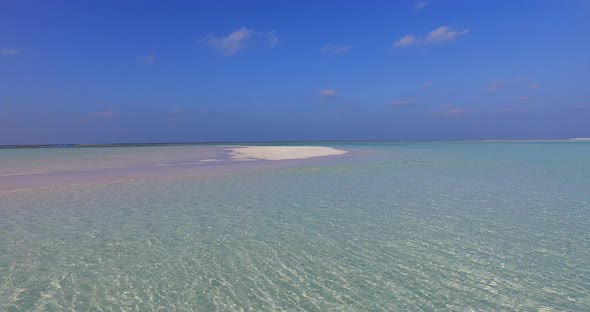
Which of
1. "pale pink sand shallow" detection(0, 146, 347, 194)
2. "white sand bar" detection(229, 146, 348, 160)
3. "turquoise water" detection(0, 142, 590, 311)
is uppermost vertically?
"white sand bar" detection(229, 146, 348, 160)

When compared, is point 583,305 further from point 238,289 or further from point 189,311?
point 189,311

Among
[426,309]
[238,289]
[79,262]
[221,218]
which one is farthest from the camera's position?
[221,218]

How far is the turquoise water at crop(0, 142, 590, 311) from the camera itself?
4262 millimetres

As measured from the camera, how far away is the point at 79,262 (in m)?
5.54

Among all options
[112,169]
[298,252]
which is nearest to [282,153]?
[112,169]

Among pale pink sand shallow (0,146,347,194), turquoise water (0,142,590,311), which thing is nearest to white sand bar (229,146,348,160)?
pale pink sand shallow (0,146,347,194)

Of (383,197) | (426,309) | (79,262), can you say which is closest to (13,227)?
(79,262)

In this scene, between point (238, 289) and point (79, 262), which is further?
point (79, 262)

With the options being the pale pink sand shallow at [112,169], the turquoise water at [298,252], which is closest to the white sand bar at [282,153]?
the pale pink sand shallow at [112,169]

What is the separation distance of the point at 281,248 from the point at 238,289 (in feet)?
5.55

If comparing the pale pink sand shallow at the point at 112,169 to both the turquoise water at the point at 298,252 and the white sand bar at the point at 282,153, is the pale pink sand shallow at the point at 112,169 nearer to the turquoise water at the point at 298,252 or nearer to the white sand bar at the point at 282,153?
the white sand bar at the point at 282,153

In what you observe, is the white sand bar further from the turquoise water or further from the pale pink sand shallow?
the turquoise water

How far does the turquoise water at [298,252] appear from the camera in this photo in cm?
426

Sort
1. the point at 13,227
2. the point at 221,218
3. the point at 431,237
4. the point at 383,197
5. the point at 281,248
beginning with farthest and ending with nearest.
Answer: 1. the point at 383,197
2. the point at 221,218
3. the point at 13,227
4. the point at 431,237
5. the point at 281,248
